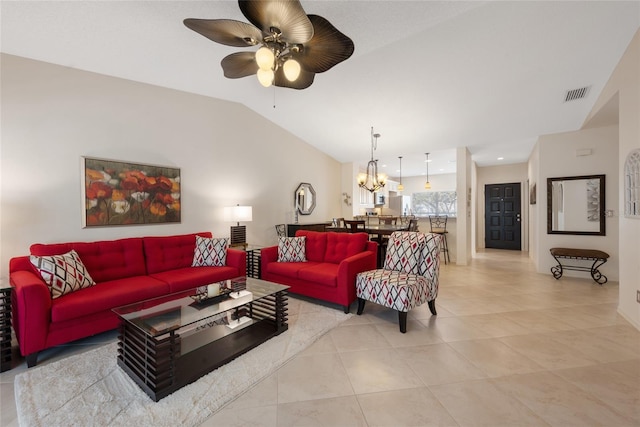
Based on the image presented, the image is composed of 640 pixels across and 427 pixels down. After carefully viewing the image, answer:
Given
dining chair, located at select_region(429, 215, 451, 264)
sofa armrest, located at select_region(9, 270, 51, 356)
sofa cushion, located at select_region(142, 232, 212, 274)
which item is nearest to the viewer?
sofa armrest, located at select_region(9, 270, 51, 356)

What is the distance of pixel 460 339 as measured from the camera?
2.43m

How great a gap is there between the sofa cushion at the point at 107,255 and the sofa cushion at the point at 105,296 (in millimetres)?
165

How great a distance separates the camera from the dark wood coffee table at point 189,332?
5.64 ft

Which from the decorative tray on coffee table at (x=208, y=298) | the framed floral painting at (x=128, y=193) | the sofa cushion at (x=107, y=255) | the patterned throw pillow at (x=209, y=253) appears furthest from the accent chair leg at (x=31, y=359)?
the patterned throw pillow at (x=209, y=253)

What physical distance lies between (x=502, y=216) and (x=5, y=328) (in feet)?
32.4

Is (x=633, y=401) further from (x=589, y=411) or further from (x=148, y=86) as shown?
(x=148, y=86)

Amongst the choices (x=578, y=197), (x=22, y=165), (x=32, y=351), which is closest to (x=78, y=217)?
(x=22, y=165)

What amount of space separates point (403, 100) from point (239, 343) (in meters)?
4.01

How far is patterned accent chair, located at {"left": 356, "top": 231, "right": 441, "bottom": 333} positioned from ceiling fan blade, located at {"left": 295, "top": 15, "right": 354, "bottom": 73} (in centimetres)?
205

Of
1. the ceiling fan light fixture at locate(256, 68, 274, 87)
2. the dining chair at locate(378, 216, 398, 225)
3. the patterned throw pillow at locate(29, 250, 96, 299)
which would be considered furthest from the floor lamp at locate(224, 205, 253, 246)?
the dining chair at locate(378, 216, 398, 225)

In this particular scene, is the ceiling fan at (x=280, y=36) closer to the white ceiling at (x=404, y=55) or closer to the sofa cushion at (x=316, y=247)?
the white ceiling at (x=404, y=55)

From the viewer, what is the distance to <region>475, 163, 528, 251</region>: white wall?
7453 mm

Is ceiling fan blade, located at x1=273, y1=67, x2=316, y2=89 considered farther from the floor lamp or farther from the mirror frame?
the mirror frame

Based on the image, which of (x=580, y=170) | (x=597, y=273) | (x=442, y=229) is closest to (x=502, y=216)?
(x=442, y=229)
